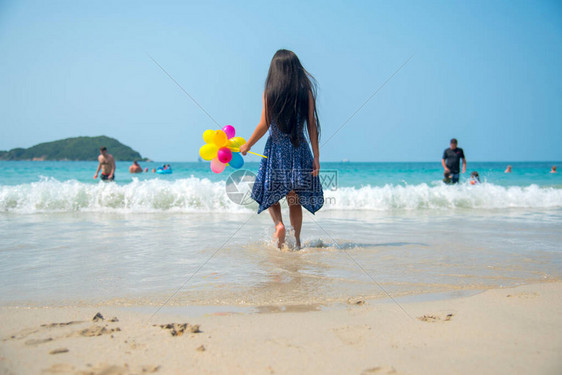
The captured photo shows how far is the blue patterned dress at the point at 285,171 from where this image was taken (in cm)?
388

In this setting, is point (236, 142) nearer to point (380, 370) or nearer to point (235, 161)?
point (235, 161)

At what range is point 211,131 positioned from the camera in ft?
13.5

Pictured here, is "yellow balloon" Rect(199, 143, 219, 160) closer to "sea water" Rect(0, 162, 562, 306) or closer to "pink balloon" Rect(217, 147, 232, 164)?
"pink balloon" Rect(217, 147, 232, 164)

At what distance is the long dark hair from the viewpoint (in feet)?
12.4

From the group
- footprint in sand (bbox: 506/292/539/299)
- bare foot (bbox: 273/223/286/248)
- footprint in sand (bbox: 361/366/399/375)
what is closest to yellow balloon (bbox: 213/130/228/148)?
bare foot (bbox: 273/223/286/248)

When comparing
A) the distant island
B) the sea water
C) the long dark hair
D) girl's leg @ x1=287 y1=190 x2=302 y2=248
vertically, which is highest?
the distant island

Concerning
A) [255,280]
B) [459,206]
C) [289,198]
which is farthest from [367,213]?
[255,280]

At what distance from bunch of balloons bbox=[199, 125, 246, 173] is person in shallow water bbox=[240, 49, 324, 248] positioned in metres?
0.31

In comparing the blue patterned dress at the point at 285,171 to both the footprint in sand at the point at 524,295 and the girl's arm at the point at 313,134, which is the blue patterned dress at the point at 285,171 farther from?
the footprint in sand at the point at 524,295

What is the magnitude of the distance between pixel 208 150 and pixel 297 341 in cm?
268

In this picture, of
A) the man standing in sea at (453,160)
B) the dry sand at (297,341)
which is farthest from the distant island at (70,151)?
the dry sand at (297,341)

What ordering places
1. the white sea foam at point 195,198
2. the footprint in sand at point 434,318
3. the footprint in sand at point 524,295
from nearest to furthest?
the footprint in sand at point 434,318 → the footprint in sand at point 524,295 → the white sea foam at point 195,198

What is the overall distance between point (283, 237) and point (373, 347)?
2.30 meters

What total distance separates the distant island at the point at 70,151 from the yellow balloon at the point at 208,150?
56.9 meters
